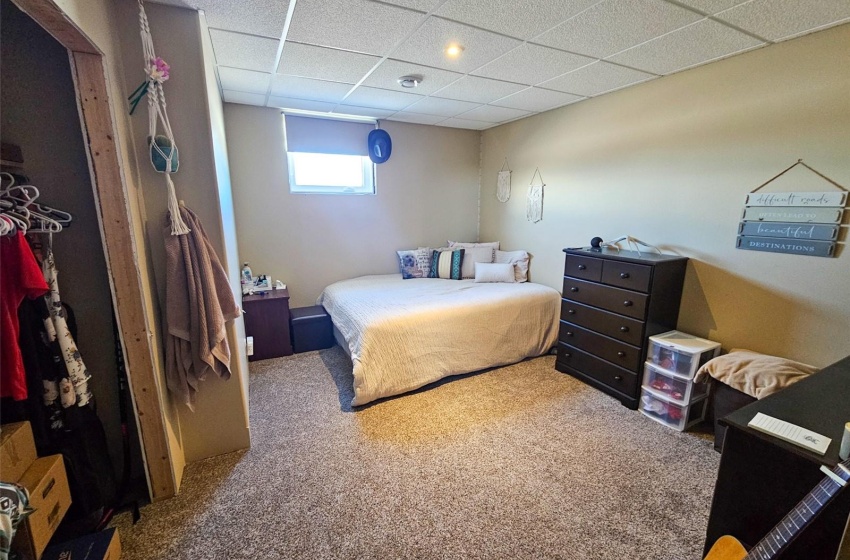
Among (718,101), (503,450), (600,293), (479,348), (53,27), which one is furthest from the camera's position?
(479,348)

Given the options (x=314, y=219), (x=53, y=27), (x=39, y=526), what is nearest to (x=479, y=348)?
(x=314, y=219)

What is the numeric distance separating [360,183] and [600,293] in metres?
2.78

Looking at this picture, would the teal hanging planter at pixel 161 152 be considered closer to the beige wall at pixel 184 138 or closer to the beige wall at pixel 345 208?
the beige wall at pixel 184 138

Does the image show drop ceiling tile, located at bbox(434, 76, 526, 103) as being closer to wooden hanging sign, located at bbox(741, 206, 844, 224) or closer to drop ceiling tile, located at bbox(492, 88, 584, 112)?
drop ceiling tile, located at bbox(492, 88, 584, 112)

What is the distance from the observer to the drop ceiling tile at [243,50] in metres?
1.94

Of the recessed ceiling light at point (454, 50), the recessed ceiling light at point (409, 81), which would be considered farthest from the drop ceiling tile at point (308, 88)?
the recessed ceiling light at point (454, 50)

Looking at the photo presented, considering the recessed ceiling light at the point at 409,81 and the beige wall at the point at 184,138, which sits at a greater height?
the recessed ceiling light at the point at 409,81

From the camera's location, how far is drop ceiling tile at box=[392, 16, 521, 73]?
72.2 inches

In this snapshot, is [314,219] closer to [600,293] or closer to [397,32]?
[397,32]

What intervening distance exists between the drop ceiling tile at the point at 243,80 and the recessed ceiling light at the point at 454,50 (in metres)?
1.34

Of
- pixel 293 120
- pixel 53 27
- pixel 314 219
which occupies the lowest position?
pixel 314 219

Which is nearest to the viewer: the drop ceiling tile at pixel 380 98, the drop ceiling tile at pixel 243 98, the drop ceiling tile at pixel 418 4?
the drop ceiling tile at pixel 418 4

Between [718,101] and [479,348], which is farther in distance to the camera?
[479,348]

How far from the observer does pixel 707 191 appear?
2350mm
